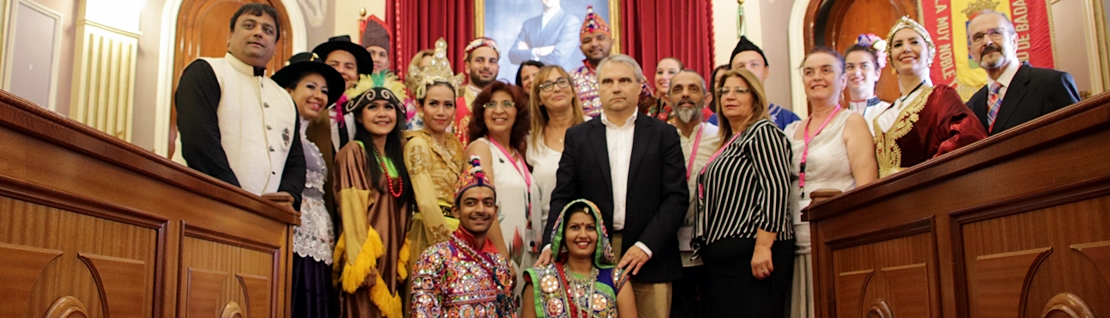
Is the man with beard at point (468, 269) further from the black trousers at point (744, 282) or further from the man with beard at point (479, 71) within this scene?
the man with beard at point (479, 71)

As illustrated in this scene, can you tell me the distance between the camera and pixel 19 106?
1672 millimetres

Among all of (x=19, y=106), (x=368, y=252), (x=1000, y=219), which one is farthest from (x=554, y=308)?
(x=19, y=106)

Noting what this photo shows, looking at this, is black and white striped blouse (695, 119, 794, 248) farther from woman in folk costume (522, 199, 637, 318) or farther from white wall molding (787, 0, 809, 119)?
white wall molding (787, 0, 809, 119)

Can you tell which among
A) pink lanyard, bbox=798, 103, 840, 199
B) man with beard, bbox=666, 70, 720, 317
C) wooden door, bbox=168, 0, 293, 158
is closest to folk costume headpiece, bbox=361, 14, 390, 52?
wooden door, bbox=168, 0, 293, 158

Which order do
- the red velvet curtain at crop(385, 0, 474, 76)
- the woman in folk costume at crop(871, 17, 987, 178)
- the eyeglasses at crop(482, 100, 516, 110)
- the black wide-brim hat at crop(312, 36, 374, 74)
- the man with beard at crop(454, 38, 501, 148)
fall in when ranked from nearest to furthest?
the woman in folk costume at crop(871, 17, 987, 178) → the eyeglasses at crop(482, 100, 516, 110) → the black wide-brim hat at crop(312, 36, 374, 74) → the man with beard at crop(454, 38, 501, 148) → the red velvet curtain at crop(385, 0, 474, 76)

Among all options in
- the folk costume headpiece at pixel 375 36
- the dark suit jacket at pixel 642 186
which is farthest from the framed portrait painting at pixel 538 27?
the dark suit jacket at pixel 642 186

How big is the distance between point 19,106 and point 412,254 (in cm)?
269

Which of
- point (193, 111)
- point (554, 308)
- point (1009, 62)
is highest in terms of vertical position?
point (1009, 62)

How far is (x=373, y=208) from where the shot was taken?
13.8ft

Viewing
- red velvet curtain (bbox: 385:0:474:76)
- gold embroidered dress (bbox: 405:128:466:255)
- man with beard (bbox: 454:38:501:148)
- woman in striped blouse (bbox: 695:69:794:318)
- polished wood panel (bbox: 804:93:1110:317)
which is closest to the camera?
polished wood panel (bbox: 804:93:1110:317)

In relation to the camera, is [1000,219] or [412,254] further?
[412,254]

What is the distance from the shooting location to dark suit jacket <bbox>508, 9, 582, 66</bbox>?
9.06m

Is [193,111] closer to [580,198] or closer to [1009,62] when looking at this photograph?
[580,198]

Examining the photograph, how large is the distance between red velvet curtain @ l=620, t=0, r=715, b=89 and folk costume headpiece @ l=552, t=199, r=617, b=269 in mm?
5108
